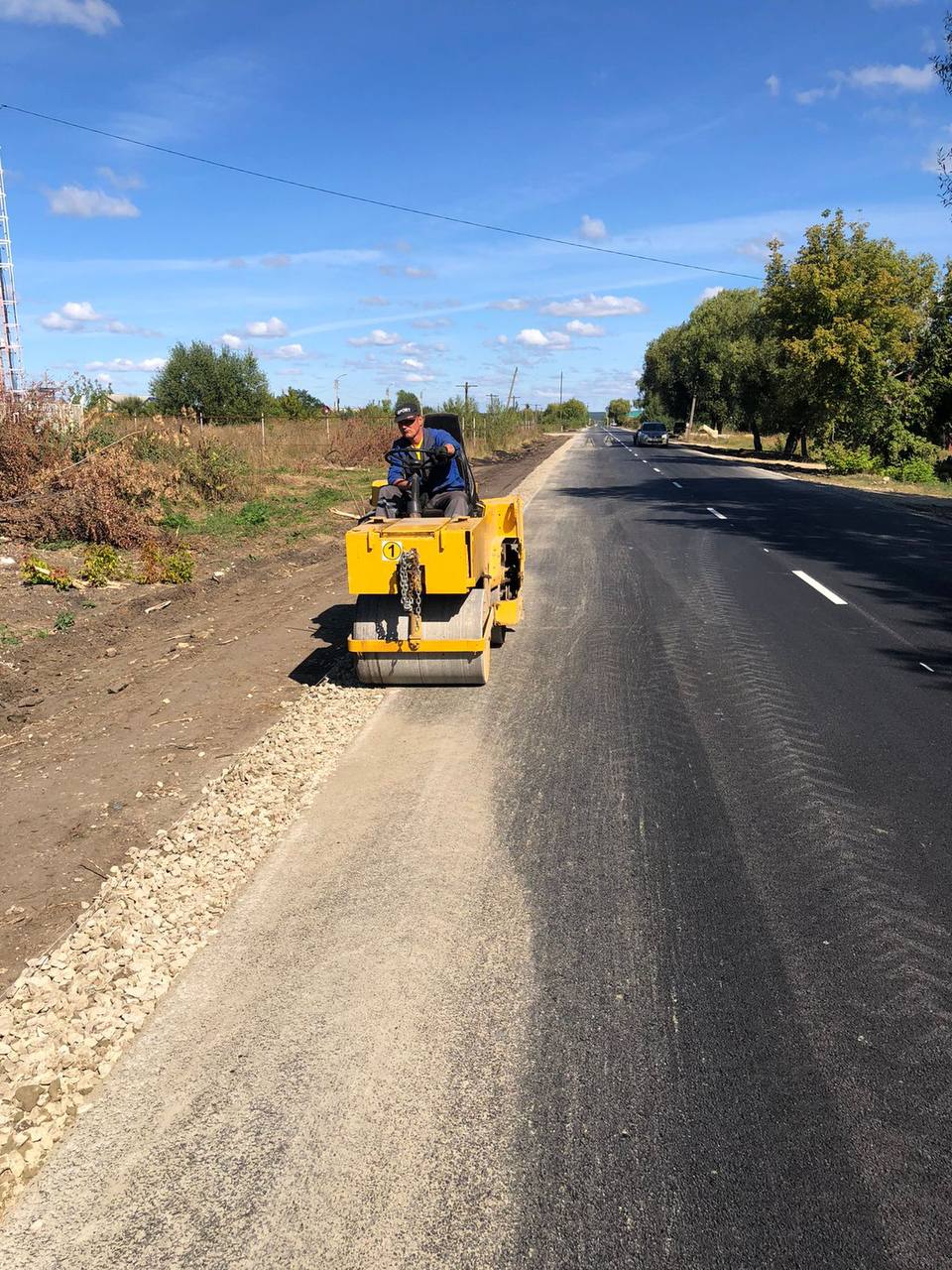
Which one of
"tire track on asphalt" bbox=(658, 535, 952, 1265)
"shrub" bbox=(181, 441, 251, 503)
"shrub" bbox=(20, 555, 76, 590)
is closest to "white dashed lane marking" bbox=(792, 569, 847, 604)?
"tire track on asphalt" bbox=(658, 535, 952, 1265)

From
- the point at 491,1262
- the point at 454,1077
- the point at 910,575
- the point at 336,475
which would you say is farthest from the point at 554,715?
the point at 336,475

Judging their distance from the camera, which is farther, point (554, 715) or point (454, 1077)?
point (554, 715)

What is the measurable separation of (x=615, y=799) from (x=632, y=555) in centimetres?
881

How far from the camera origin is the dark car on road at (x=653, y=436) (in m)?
56.7

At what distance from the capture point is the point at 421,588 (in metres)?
6.06

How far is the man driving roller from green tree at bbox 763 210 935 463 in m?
26.7

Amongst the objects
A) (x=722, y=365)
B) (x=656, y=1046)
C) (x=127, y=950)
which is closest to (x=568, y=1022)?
(x=656, y=1046)

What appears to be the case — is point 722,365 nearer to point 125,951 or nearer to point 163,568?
point 163,568

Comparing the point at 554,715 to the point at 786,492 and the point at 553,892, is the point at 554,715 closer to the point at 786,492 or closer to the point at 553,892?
the point at 553,892

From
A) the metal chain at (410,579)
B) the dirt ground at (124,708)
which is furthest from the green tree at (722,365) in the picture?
the metal chain at (410,579)

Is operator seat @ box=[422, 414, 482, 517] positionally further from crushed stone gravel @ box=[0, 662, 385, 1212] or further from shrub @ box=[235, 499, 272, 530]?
shrub @ box=[235, 499, 272, 530]

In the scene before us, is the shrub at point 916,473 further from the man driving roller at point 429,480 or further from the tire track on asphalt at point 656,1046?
the tire track on asphalt at point 656,1046

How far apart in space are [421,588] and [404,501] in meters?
1.45

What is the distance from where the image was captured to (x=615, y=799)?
4.82m
